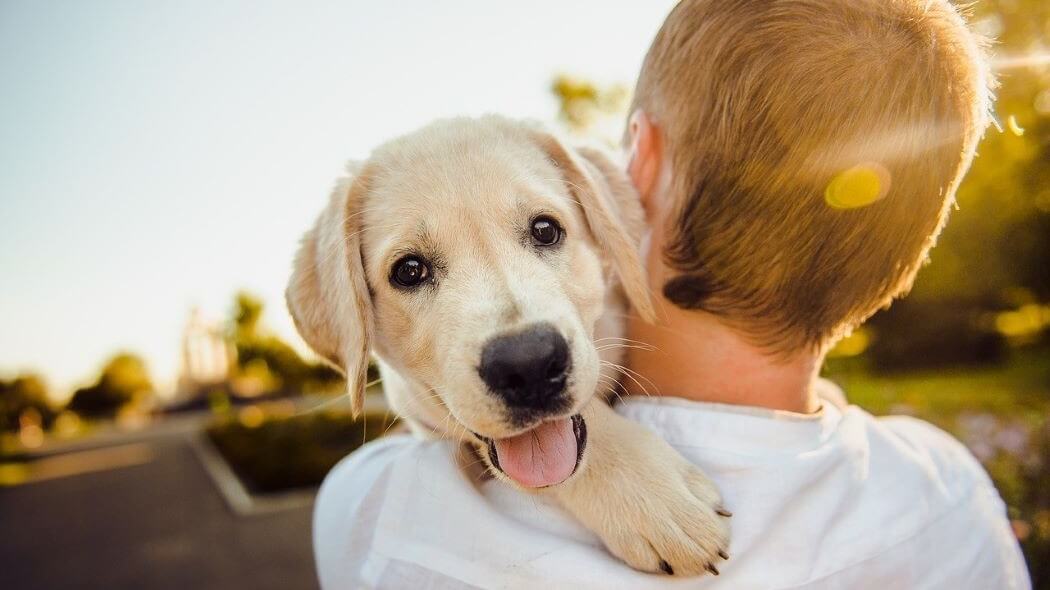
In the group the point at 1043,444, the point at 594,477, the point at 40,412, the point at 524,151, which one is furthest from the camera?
the point at 40,412

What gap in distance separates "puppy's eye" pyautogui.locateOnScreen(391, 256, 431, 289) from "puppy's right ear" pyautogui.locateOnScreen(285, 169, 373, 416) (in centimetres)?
17

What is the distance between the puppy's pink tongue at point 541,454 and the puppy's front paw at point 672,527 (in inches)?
8.3

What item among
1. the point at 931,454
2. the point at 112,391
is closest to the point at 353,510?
the point at 931,454

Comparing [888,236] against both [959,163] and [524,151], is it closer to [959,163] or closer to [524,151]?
[959,163]

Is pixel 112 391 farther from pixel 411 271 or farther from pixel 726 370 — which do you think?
pixel 726 370

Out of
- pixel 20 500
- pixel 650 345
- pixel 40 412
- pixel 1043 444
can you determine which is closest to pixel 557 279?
pixel 650 345

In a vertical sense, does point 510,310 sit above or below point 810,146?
below

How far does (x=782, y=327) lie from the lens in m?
2.37

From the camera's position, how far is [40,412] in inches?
1783

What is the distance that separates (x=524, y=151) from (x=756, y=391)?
4.28 feet

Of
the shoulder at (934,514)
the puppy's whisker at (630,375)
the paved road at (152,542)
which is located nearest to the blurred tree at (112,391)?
the paved road at (152,542)

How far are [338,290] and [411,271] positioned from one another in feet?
0.94

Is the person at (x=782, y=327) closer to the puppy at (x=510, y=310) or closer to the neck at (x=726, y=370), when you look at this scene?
the neck at (x=726, y=370)

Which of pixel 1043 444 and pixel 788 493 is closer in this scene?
pixel 788 493
